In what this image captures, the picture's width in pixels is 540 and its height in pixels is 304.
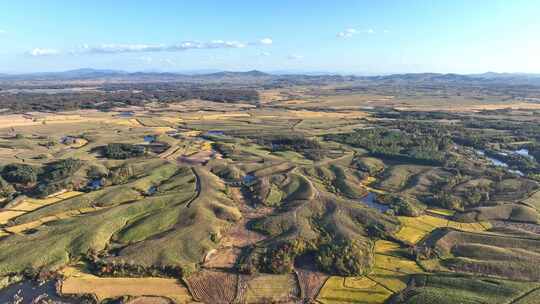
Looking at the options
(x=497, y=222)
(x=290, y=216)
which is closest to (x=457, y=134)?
(x=497, y=222)

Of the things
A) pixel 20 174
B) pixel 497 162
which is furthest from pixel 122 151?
pixel 497 162

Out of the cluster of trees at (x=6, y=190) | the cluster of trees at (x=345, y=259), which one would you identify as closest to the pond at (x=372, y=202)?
the cluster of trees at (x=345, y=259)

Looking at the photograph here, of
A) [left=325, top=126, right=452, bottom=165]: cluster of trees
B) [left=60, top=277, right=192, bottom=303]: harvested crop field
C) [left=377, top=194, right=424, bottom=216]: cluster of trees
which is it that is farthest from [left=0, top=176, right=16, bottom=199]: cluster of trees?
[left=325, top=126, right=452, bottom=165]: cluster of trees

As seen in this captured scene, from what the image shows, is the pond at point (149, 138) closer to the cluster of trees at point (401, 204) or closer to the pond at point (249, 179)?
the pond at point (249, 179)

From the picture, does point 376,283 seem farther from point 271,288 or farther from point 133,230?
point 133,230

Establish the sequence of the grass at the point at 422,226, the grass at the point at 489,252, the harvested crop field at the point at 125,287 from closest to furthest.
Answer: the harvested crop field at the point at 125,287
the grass at the point at 489,252
the grass at the point at 422,226

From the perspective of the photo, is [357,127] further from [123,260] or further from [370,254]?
[123,260]

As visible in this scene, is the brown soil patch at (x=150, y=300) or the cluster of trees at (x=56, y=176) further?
the cluster of trees at (x=56, y=176)
